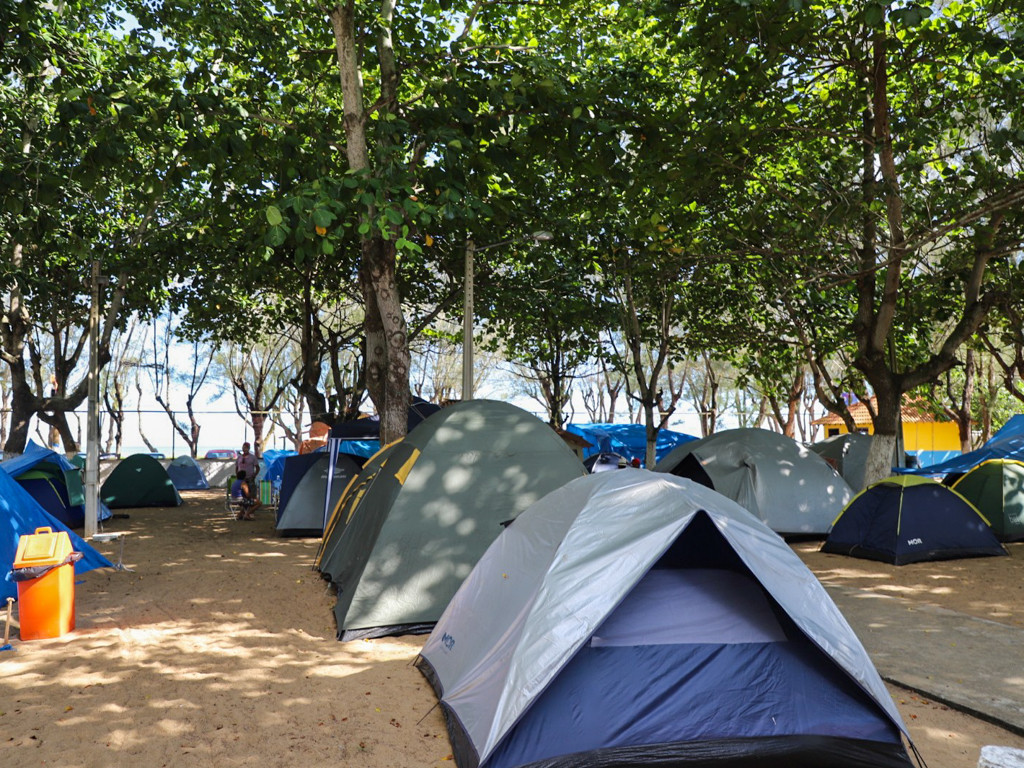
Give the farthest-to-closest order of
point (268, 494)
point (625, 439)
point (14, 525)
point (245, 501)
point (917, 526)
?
point (625, 439) < point (268, 494) < point (245, 501) < point (917, 526) < point (14, 525)

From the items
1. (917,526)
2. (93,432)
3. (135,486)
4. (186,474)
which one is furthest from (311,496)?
(186,474)

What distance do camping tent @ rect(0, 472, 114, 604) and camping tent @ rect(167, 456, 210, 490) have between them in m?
18.6

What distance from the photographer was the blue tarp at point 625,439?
26.8 metres

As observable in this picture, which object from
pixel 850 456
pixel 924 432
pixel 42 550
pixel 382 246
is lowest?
pixel 42 550

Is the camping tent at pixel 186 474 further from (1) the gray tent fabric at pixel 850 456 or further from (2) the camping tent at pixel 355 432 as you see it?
(1) the gray tent fabric at pixel 850 456

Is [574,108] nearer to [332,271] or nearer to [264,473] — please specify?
[332,271]

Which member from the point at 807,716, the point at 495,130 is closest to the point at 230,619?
the point at 807,716

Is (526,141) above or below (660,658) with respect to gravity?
above

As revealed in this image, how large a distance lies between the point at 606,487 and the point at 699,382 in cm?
4777

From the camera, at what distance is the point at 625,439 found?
28.8m

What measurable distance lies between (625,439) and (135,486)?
53.2 feet

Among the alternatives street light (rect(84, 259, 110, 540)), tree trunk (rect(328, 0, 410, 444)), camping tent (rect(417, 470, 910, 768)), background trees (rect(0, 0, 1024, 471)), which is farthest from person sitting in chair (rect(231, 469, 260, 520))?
camping tent (rect(417, 470, 910, 768))

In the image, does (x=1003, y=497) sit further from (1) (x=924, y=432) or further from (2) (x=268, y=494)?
(1) (x=924, y=432)

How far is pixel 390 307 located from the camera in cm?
1041
